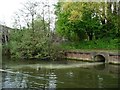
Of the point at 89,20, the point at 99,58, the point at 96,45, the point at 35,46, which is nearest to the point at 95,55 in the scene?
the point at 99,58

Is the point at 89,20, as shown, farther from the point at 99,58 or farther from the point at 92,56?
the point at 99,58

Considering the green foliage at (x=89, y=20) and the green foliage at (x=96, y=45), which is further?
the green foliage at (x=89, y=20)

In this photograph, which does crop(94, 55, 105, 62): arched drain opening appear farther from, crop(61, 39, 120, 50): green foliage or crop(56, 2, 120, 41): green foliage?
crop(56, 2, 120, 41): green foliage

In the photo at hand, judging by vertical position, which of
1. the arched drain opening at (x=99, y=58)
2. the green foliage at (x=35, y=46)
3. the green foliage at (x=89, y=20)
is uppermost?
the green foliage at (x=89, y=20)

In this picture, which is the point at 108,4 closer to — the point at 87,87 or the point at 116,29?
the point at 116,29

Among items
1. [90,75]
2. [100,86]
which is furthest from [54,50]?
[100,86]

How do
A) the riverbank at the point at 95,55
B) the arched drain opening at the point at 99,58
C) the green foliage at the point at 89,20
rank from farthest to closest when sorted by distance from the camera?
1. the green foliage at the point at 89,20
2. the arched drain opening at the point at 99,58
3. the riverbank at the point at 95,55

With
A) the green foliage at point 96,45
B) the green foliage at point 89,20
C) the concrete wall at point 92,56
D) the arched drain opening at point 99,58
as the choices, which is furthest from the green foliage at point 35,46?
the arched drain opening at point 99,58

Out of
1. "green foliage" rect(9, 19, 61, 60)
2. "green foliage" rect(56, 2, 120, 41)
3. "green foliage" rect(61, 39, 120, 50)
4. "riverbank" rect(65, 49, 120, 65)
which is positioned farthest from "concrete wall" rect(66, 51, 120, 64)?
"green foliage" rect(56, 2, 120, 41)

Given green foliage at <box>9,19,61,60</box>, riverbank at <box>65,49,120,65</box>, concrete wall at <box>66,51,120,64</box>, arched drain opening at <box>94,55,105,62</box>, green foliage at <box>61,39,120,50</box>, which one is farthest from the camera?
green foliage at <box>9,19,61,60</box>

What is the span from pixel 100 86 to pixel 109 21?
996 inches

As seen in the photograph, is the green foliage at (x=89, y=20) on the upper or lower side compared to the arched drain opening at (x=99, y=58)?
upper

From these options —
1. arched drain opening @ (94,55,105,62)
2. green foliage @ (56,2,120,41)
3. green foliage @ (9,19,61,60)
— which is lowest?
arched drain opening @ (94,55,105,62)

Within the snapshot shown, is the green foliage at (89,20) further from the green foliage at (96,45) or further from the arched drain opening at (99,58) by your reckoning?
the arched drain opening at (99,58)
